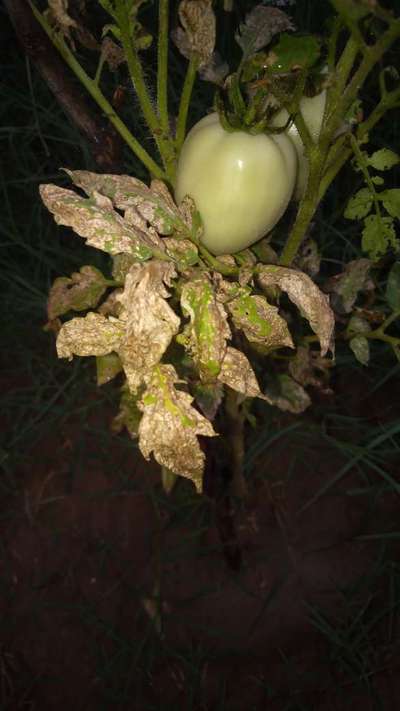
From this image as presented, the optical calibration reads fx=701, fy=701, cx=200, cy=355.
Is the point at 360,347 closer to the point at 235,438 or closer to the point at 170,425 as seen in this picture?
the point at 235,438

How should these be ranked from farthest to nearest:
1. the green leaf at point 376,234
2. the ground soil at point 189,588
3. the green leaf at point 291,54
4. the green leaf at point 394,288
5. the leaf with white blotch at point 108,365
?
the ground soil at point 189,588, the green leaf at point 394,288, the leaf with white blotch at point 108,365, the green leaf at point 376,234, the green leaf at point 291,54

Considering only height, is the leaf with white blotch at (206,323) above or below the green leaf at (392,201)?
below

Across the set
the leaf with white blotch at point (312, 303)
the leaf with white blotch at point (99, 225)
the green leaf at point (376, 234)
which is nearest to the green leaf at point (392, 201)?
the green leaf at point (376, 234)

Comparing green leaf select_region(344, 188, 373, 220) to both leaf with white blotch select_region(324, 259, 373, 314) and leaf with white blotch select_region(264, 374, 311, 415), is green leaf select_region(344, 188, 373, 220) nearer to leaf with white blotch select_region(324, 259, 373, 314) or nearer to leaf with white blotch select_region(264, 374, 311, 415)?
leaf with white blotch select_region(324, 259, 373, 314)

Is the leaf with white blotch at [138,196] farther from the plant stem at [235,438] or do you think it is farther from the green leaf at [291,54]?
the plant stem at [235,438]

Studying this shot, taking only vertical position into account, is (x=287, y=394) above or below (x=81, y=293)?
below

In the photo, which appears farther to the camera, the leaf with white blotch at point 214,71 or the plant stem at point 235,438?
the plant stem at point 235,438

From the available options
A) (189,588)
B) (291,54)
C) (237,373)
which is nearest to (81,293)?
(237,373)

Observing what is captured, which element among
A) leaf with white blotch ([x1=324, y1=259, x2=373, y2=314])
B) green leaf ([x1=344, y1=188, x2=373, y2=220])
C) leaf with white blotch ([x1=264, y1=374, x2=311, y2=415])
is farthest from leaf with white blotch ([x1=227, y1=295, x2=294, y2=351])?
leaf with white blotch ([x1=264, y1=374, x2=311, y2=415])
